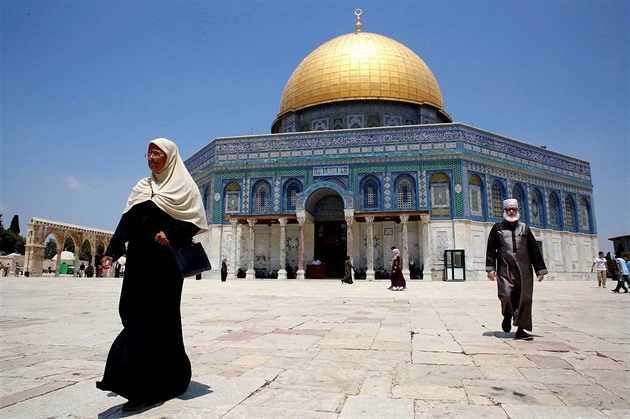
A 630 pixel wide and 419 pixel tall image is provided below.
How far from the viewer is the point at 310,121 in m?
26.7

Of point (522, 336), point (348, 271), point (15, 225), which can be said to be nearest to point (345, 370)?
point (522, 336)

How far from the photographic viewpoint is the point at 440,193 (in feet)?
72.2

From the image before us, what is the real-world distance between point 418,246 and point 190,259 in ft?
67.2

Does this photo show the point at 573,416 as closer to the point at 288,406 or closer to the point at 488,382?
the point at 488,382

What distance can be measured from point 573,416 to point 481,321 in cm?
381

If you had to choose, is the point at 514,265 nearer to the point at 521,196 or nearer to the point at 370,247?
the point at 370,247

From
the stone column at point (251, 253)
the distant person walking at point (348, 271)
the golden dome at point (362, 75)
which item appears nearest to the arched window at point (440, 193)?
the golden dome at point (362, 75)

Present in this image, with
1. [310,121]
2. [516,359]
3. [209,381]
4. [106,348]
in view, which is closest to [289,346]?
[209,381]

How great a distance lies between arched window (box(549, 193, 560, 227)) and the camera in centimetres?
2541

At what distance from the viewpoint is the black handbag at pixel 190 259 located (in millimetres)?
2434

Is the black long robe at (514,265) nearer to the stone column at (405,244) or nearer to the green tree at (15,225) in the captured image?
the stone column at (405,244)

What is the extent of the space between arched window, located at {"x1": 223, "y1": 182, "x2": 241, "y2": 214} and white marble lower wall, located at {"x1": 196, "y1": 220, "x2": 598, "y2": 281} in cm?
96

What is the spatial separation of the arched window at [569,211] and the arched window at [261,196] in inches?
695

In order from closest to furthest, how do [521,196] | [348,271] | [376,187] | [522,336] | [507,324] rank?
[522,336], [507,324], [348,271], [376,187], [521,196]
